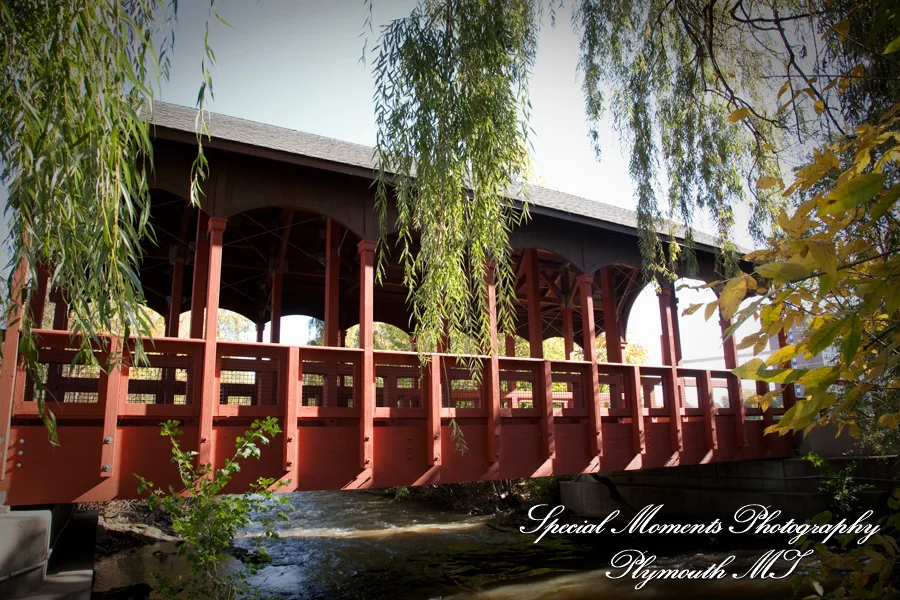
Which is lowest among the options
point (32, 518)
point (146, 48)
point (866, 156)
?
point (32, 518)

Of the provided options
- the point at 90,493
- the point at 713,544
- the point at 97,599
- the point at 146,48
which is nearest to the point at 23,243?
the point at 146,48

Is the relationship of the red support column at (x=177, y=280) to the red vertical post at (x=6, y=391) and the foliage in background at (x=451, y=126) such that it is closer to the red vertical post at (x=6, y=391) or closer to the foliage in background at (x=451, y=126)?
the red vertical post at (x=6, y=391)

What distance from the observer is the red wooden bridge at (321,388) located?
228 inches

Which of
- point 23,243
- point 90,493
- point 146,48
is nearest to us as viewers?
point 23,243

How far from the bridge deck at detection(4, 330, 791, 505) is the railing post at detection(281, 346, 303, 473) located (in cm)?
1

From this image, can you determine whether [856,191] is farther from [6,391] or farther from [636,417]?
[636,417]

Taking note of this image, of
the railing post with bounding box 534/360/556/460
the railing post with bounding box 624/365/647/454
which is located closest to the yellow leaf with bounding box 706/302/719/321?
the railing post with bounding box 534/360/556/460

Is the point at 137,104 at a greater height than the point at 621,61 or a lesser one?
lesser

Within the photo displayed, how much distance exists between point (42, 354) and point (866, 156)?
21.4 ft

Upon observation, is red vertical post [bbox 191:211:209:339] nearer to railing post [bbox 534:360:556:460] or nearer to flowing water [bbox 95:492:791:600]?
flowing water [bbox 95:492:791:600]

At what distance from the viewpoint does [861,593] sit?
1820mm

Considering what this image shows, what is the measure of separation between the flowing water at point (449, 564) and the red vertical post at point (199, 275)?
320 centimetres

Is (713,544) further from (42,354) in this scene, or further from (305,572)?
(42,354)

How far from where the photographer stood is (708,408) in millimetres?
10922
